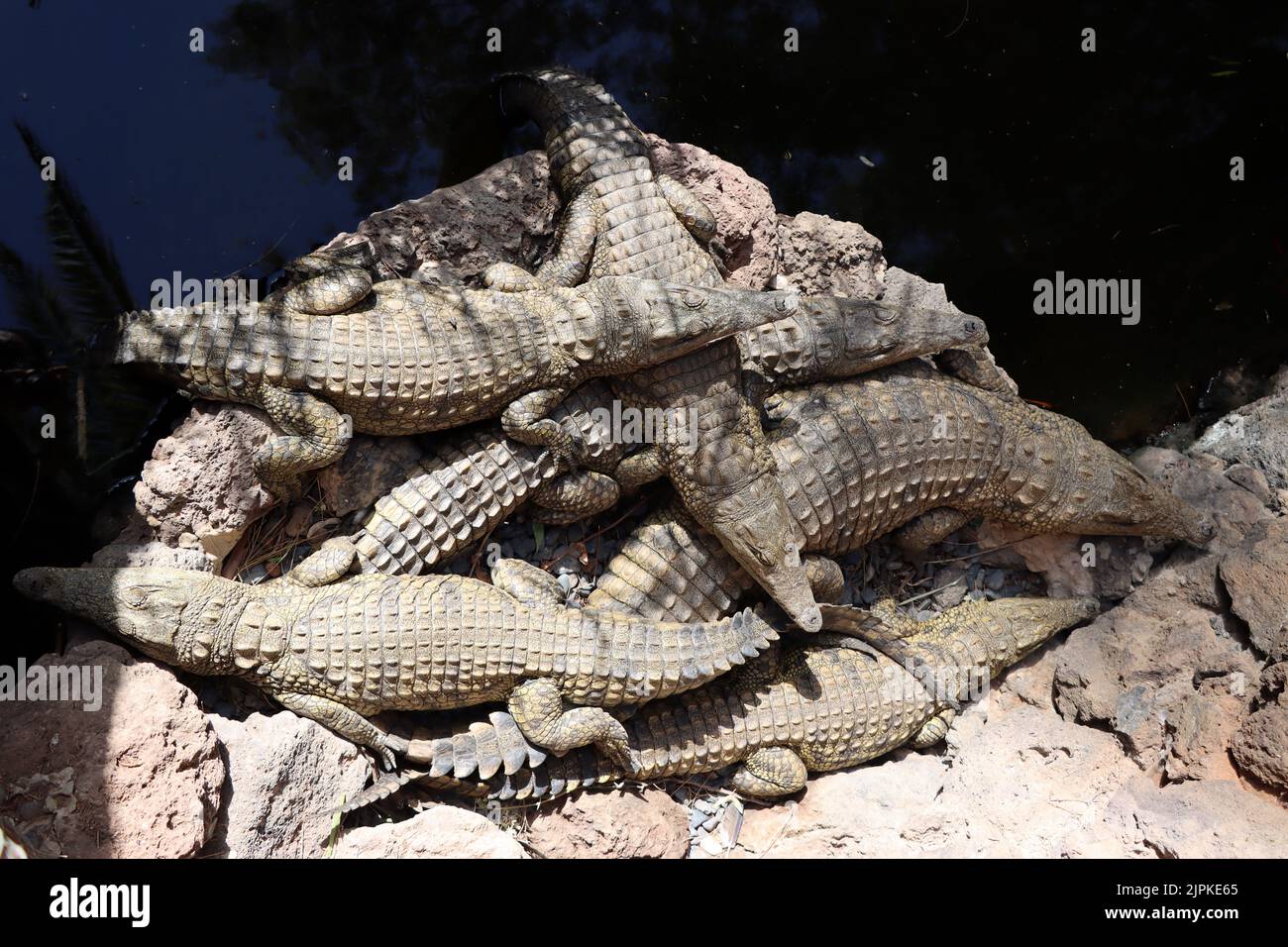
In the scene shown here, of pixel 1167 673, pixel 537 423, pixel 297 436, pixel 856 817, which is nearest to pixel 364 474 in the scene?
pixel 297 436

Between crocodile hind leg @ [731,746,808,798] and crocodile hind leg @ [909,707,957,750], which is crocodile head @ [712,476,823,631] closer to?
crocodile hind leg @ [731,746,808,798]

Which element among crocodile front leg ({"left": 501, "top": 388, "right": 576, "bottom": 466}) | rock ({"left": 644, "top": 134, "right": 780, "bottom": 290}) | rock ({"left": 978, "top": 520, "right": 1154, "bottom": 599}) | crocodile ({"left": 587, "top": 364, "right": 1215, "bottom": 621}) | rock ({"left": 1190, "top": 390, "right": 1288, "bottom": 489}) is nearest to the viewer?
crocodile front leg ({"left": 501, "top": 388, "right": 576, "bottom": 466})

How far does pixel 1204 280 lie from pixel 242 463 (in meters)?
6.45

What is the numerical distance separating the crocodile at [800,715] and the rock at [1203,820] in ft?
3.47

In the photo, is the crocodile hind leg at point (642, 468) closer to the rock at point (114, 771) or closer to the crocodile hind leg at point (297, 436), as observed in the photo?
the crocodile hind leg at point (297, 436)

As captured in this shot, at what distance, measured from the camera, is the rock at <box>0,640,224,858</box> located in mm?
3986

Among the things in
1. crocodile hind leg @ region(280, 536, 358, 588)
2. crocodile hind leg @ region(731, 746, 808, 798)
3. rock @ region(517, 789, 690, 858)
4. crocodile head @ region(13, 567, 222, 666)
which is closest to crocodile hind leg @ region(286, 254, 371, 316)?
crocodile hind leg @ region(280, 536, 358, 588)

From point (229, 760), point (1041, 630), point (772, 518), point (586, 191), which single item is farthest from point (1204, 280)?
point (229, 760)

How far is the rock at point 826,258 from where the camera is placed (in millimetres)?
6102

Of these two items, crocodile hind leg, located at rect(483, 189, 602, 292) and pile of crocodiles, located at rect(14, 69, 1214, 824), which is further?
crocodile hind leg, located at rect(483, 189, 602, 292)

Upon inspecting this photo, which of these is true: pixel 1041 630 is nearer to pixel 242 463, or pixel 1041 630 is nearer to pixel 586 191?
pixel 586 191

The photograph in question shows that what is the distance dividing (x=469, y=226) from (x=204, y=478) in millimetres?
1933

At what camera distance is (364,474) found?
4969mm

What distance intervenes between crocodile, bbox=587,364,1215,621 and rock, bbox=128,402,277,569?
191 cm
